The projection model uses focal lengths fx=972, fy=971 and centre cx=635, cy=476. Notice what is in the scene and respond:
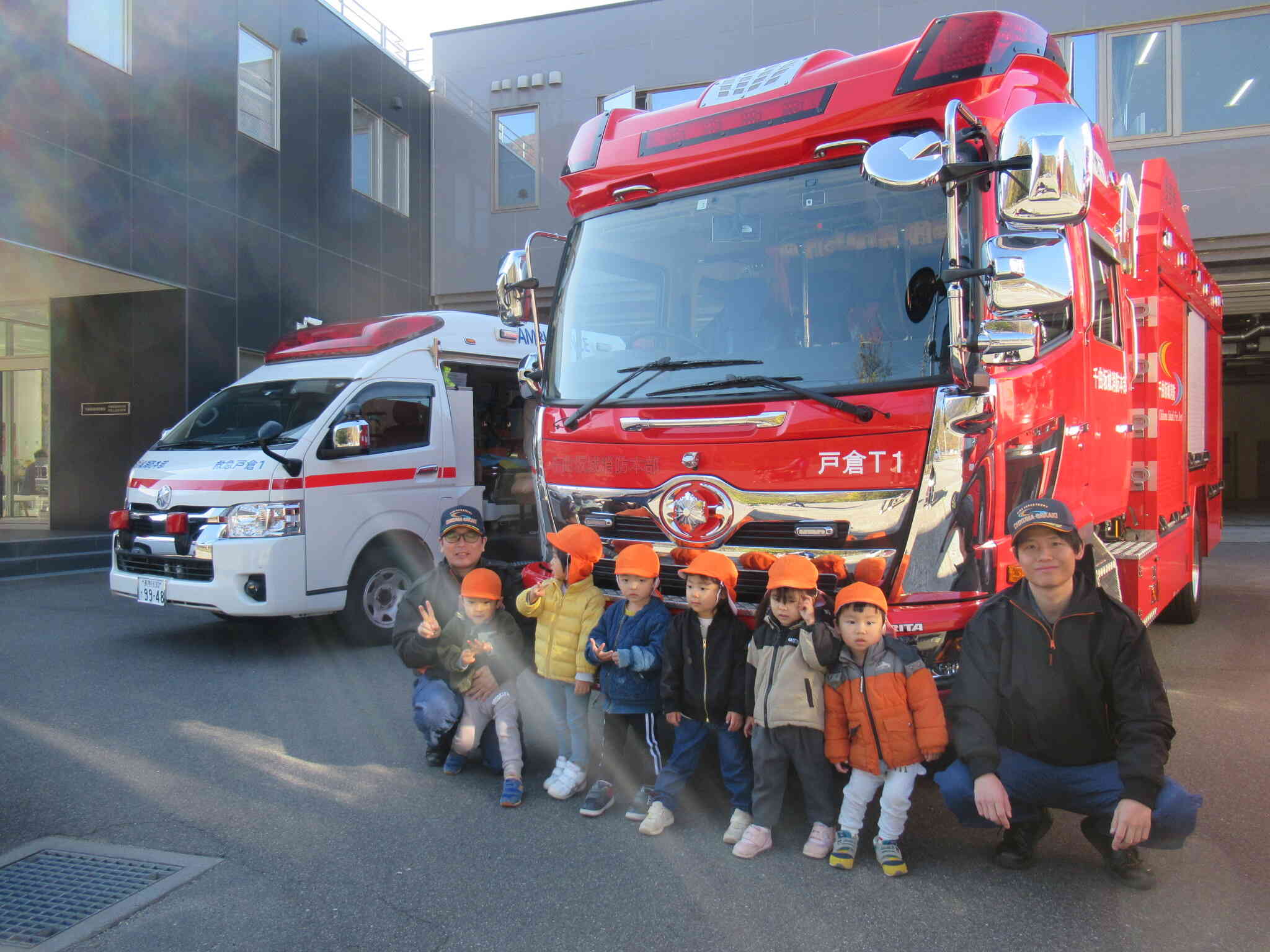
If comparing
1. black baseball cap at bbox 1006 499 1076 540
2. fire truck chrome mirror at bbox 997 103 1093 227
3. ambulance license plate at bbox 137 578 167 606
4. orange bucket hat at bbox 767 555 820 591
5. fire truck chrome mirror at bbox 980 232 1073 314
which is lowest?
ambulance license plate at bbox 137 578 167 606

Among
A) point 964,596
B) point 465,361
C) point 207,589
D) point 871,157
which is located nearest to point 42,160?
point 465,361

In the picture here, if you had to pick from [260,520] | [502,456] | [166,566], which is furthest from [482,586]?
[502,456]

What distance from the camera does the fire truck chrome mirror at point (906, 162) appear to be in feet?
11.9

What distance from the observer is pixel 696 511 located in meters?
4.05

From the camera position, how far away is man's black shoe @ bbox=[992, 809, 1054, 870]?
3465mm

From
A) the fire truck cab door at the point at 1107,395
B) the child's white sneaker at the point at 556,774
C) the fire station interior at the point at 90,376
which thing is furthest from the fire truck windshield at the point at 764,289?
the fire station interior at the point at 90,376

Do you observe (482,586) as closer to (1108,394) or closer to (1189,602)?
(1108,394)

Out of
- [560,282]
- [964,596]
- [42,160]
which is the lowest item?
→ [964,596]

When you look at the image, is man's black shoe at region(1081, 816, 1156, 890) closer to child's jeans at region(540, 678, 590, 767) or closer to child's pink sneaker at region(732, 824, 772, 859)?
child's pink sneaker at region(732, 824, 772, 859)

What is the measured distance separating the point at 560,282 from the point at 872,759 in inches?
111

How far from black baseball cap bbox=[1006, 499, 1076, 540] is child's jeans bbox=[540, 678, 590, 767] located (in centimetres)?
195

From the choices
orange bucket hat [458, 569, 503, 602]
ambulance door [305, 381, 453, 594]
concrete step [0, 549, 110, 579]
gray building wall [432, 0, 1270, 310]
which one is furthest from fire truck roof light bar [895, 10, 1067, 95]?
gray building wall [432, 0, 1270, 310]

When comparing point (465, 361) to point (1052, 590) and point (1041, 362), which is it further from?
point (1052, 590)

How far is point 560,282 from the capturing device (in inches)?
197
